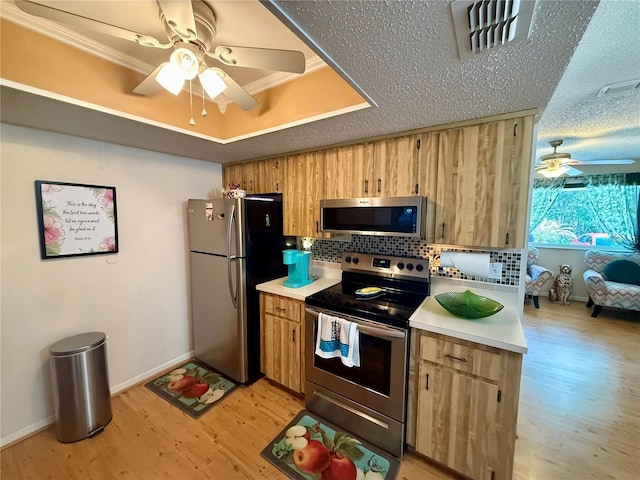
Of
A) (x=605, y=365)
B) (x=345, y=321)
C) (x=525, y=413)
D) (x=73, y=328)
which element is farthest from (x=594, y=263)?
(x=73, y=328)

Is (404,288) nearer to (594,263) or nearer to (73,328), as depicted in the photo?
(73,328)

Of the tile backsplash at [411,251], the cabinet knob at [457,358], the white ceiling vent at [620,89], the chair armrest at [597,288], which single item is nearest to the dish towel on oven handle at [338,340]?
the cabinet knob at [457,358]

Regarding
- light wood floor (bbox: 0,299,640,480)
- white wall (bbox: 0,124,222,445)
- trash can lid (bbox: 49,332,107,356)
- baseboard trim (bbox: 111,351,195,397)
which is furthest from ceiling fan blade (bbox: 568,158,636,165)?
trash can lid (bbox: 49,332,107,356)

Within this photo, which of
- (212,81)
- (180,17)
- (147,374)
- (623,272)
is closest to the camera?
(180,17)

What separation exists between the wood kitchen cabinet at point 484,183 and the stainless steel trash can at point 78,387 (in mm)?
2656

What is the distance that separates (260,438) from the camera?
1806mm

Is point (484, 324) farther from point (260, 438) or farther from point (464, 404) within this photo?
point (260, 438)

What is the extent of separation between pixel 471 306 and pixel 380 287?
71cm

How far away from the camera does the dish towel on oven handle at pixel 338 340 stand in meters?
1.68

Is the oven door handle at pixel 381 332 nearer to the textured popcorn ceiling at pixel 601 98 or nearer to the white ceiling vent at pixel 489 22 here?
the white ceiling vent at pixel 489 22

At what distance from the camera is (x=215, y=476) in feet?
5.07

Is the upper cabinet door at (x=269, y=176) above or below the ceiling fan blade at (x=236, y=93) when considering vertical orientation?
below

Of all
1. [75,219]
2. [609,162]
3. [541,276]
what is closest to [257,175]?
[75,219]

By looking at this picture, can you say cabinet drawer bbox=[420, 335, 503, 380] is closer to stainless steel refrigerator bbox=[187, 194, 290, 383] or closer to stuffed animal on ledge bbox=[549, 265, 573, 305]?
stainless steel refrigerator bbox=[187, 194, 290, 383]
